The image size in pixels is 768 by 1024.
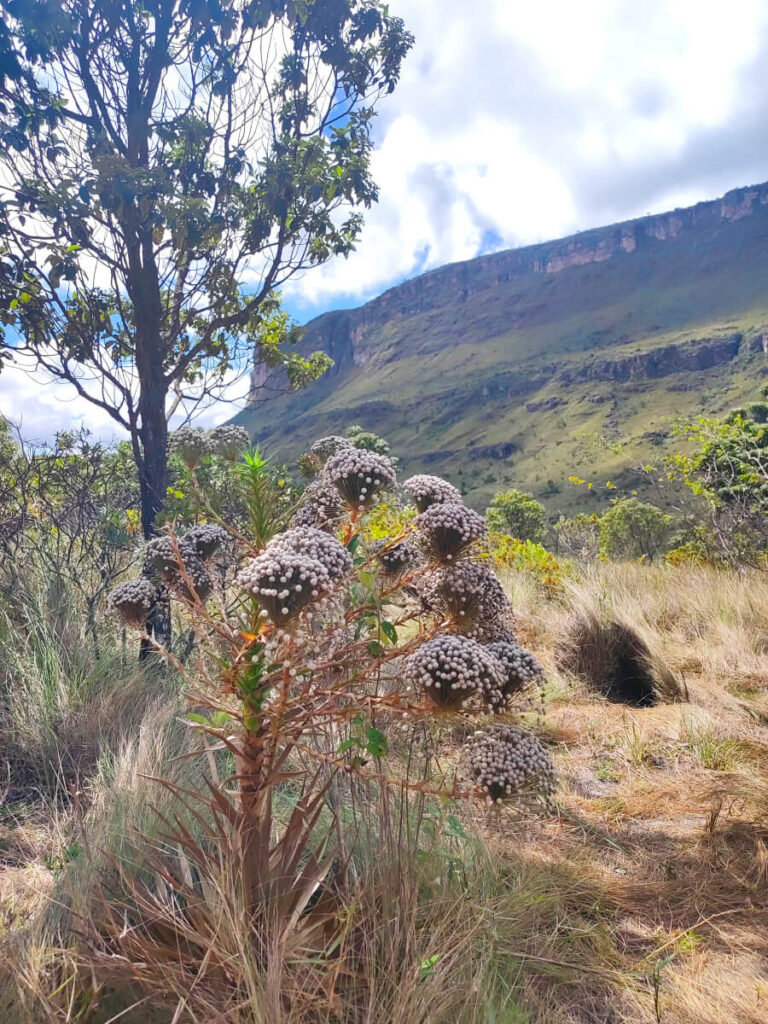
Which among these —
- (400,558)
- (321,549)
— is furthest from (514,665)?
(321,549)

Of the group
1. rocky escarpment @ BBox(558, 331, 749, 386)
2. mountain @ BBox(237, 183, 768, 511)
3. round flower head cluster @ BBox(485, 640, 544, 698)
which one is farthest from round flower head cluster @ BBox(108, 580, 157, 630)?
rocky escarpment @ BBox(558, 331, 749, 386)

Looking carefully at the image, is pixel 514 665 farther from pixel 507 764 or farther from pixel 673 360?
pixel 673 360

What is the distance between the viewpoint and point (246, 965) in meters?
1.47

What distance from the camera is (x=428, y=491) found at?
2.18 m

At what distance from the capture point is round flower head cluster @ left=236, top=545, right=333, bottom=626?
1.46 metres

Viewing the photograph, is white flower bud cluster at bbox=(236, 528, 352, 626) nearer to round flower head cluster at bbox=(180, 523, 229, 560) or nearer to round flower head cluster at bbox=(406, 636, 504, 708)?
round flower head cluster at bbox=(406, 636, 504, 708)

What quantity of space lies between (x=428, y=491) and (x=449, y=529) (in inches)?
10.6

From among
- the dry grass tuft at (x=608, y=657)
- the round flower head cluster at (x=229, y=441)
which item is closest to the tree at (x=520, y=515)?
the dry grass tuft at (x=608, y=657)

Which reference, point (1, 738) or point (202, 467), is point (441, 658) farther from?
point (202, 467)

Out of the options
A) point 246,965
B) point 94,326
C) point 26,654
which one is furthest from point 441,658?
point 94,326

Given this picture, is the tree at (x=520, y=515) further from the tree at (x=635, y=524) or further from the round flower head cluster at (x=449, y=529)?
the round flower head cluster at (x=449, y=529)

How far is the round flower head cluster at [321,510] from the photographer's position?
220cm

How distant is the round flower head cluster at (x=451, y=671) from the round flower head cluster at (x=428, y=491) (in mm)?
529

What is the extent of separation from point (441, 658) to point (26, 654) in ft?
11.4
